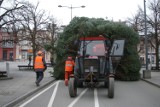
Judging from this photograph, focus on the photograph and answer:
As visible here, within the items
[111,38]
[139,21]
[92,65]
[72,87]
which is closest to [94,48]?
[92,65]

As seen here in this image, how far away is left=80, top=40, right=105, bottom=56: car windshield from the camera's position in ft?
59.8

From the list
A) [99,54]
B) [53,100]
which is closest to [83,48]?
[99,54]

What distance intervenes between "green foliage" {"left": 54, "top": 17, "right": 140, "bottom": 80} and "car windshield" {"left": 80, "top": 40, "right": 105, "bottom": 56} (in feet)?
24.1

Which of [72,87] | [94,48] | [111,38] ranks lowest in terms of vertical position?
[72,87]

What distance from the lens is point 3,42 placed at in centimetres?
2950

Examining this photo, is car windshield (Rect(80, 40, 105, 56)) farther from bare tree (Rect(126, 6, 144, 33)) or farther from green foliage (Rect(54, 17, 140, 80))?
bare tree (Rect(126, 6, 144, 33))

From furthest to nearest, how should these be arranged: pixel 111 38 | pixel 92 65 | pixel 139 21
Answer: pixel 139 21 < pixel 111 38 < pixel 92 65

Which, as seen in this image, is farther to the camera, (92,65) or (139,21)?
(139,21)

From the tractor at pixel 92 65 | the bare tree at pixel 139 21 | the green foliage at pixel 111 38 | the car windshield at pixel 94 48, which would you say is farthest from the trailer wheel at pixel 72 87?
the bare tree at pixel 139 21

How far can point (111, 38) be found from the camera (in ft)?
85.9

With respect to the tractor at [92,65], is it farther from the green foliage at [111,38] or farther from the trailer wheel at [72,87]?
the green foliage at [111,38]

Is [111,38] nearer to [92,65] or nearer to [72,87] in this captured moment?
[92,65]

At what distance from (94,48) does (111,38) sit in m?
7.92

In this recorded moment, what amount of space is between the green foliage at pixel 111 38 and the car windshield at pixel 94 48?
7.34 meters
